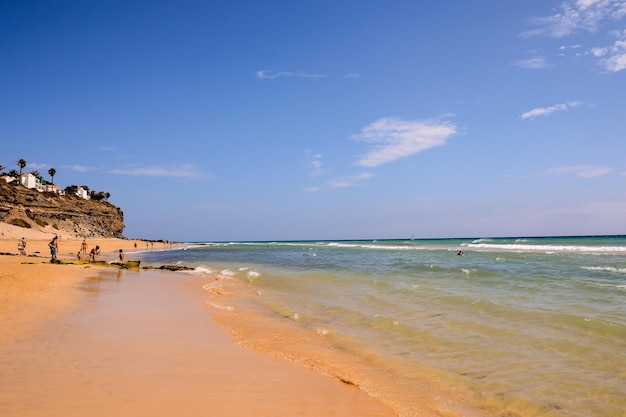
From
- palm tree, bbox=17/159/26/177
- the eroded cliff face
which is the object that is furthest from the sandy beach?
palm tree, bbox=17/159/26/177

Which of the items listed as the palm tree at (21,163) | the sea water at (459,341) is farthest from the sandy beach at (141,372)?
the palm tree at (21,163)

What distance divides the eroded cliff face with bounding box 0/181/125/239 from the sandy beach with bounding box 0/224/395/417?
2875 inches

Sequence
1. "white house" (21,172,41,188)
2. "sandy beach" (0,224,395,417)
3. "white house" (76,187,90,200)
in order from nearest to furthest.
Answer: "sandy beach" (0,224,395,417) → "white house" (21,172,41,188) → "white house" (76,187,90,200)

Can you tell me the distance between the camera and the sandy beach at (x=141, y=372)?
490cm

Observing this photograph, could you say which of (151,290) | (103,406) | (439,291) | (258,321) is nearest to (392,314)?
(258,321)

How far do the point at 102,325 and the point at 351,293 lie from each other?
1010 centimetres

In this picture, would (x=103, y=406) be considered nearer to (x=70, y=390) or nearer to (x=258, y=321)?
(x=70, y=390)

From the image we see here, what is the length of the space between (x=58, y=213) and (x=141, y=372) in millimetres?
90690

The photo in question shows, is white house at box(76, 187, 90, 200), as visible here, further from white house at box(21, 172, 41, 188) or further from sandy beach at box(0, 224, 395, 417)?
sandy beach at box(0, 224, 395, 417)

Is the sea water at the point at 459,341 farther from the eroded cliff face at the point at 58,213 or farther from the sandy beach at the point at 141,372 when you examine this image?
the eroded cliff face at the point at 58,213

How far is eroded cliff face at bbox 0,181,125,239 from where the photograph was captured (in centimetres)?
6938

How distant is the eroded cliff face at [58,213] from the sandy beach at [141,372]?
73.0m

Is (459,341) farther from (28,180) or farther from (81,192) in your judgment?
(81,192)

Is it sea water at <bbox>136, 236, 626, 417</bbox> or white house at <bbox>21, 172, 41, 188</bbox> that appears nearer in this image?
sea water at <bbox>136, 236, 626, 417</bbox>
